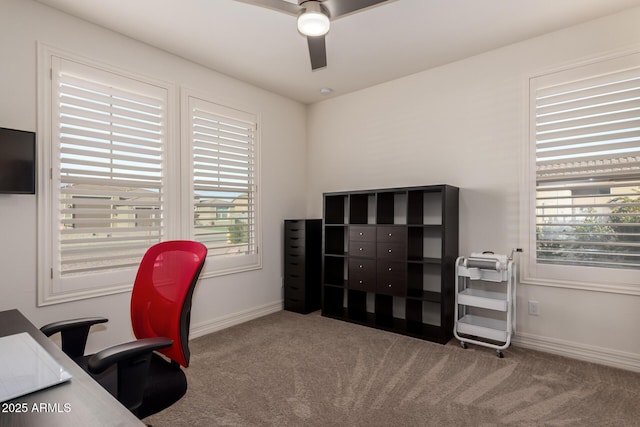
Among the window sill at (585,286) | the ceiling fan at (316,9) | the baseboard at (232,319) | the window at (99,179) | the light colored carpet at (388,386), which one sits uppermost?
the ceiling fan at (316,9)

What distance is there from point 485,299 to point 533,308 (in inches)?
18.7

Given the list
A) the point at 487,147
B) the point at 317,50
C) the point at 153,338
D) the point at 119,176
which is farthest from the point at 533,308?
the point at 119,176

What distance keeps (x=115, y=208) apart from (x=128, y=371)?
6.58ft

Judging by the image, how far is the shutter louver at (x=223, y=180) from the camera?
3.47m

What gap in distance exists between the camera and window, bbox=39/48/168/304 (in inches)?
99.4

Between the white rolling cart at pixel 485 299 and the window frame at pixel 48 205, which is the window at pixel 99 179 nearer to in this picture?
the window frame at pixel 48 205

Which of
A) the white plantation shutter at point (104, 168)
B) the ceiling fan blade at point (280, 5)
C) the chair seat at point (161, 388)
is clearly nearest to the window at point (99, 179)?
the white plantation shutter at point (104, 168)

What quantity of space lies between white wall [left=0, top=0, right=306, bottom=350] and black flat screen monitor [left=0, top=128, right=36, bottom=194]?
14cm

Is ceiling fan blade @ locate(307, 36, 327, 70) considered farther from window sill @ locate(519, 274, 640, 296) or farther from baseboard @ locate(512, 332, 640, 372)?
baseboard @ locate(512, 332, 640, 372)

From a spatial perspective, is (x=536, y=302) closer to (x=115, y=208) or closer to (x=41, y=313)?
(x=115, y=208)

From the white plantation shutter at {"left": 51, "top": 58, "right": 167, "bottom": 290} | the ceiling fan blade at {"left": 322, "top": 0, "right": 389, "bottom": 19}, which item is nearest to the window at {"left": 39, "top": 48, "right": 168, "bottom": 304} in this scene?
the white plantation shutter at {"left": 51, "top": 58, "right": 167, "bottom": 290}

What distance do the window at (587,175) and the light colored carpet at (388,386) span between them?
798mm

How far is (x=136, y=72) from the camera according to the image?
297 centimetres

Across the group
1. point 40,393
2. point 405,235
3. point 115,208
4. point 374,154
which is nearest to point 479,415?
point 405,235
